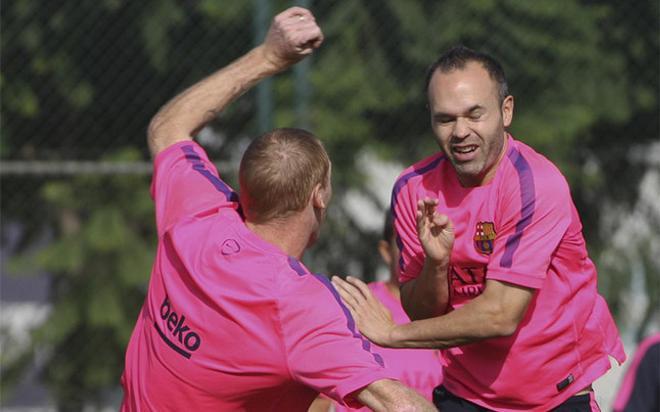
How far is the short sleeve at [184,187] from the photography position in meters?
3.77

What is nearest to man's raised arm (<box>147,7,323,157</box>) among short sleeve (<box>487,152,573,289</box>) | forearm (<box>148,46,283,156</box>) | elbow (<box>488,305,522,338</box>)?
forearm (<box>148,46,283,156</box>)

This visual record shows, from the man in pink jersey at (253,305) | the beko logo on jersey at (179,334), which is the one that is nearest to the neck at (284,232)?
the man in pink jersey at (253,305)

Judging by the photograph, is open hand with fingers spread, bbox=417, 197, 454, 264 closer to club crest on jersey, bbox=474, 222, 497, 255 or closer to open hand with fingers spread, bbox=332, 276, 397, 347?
club crest on jersey, bbox=474, 222, 497, 255

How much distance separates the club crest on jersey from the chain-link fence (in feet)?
12.1

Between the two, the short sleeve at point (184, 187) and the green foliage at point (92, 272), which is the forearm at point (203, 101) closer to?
the short sleeve at point (184, 187)

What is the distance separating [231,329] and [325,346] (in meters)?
0.32

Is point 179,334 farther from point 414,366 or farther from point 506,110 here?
point 414,366

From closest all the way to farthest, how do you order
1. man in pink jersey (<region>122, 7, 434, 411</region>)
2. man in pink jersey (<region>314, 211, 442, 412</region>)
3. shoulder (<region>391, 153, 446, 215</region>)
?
man in pink jersey (<region>122, 7, 434, 411</region>) < shoulder (<region>391, 153, 446, 215</region>) < man in pink jersey (<region>314, 211, 442, 412</region>)

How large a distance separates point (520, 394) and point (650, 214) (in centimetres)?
479

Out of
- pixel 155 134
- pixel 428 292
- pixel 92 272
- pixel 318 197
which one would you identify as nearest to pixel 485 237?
pixel 428 292

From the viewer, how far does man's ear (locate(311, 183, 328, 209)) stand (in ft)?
11.7

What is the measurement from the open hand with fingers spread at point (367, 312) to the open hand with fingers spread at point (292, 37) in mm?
800

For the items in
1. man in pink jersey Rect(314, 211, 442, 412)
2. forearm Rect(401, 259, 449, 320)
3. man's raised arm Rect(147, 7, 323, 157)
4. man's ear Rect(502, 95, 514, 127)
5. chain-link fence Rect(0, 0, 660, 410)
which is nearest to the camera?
forearm Rect(401, 259, 449, 320)

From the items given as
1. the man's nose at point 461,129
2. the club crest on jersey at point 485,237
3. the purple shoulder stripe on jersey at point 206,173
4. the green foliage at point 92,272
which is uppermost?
the man's nose at point 461,129
